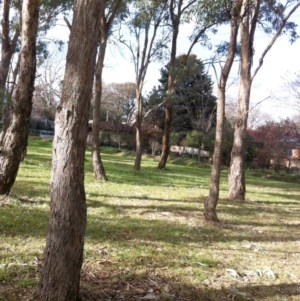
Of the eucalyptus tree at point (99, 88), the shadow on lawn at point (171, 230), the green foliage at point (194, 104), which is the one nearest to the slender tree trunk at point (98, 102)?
the eucalyptus tree at point (99, 88)

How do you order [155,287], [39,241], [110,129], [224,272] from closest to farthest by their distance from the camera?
[155,287]
[224,272]
[39,241]
[110,129]

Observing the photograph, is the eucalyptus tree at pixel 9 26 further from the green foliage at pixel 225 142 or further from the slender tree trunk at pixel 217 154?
the green foliage at pixel 225 142

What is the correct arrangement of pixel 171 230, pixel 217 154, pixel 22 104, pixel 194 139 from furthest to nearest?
pixel 194 139 → pixel 217 154 → pixel 22 104 → pixel 171 230

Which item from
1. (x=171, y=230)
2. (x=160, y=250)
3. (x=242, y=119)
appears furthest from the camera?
(x=242, y=119)

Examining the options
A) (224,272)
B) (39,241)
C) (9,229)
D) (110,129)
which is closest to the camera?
(224,272)

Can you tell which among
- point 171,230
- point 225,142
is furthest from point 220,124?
point 225,142

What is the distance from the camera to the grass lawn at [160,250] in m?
→ 3.67

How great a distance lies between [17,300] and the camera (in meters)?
3.09

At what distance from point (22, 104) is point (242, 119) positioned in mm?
6118

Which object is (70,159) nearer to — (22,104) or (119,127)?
(22,104)

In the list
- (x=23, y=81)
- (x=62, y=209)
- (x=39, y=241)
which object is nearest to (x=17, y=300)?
(x=62, y=209)

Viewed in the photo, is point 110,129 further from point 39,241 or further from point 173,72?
point 39,241

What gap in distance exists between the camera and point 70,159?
290cm

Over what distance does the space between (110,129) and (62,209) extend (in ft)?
113
